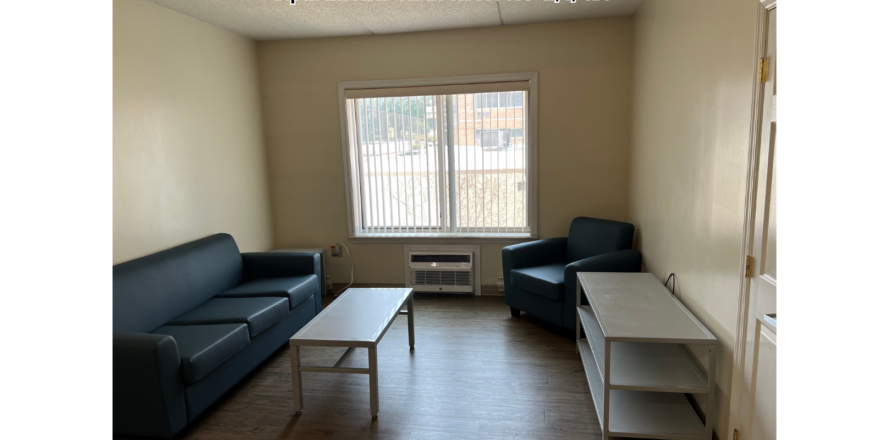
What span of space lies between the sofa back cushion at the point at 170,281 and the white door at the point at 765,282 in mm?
3169

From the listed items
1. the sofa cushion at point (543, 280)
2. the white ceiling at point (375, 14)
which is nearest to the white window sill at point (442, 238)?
the sofa cushion at point (543, 280)

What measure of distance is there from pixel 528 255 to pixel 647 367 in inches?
69.5

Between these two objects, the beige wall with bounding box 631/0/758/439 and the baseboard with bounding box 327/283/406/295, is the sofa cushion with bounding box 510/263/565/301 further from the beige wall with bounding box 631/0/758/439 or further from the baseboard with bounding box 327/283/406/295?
the baseboard with bounding box 327/283/406/295

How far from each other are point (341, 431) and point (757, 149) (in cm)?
238

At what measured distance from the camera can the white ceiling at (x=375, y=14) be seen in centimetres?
358

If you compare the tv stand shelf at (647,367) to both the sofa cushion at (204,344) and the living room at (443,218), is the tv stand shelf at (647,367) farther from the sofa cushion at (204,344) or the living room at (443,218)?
the sofa cushion at (204,344)

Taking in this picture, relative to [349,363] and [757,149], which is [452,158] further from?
[757,149]

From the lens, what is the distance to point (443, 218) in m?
4.79

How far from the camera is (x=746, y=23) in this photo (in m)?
2.01

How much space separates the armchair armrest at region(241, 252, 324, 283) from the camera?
4.02 meters

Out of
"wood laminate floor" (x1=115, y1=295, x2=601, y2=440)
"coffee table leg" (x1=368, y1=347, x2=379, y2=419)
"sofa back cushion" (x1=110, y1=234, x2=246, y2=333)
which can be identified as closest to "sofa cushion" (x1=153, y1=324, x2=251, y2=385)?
"sofa back cushion" (x1=110, y1=234, x2=246, y2=333)

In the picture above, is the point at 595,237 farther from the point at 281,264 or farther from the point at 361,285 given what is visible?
the point at 281,264

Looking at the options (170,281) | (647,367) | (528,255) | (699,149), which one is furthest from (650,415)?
(170,281)
